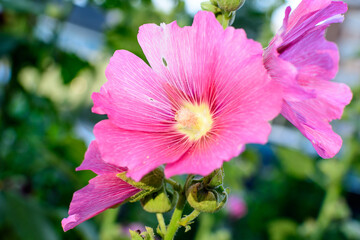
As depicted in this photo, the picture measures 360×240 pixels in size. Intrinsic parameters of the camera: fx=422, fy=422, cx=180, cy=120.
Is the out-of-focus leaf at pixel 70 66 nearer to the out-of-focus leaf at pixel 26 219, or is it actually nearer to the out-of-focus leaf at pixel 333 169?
the out-of-focus leaf at pixel 26 219

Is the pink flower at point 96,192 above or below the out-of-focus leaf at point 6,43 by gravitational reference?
above

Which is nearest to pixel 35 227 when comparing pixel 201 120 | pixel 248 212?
pixel 201 120

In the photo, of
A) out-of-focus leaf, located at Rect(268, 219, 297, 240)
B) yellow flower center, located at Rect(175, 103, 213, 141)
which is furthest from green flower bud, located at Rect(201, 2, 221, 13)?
out-of-focus leaf, located at Rect(268, 219, 297, 240)

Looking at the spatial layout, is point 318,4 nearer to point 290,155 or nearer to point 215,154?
point 215,154

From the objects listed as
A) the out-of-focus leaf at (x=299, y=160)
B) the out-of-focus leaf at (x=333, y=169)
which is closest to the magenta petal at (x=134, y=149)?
the out-of-focus leaf at (x=333, y=169)

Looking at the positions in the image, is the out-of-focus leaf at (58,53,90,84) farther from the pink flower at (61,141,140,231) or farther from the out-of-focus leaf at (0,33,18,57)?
the pink flower at (61,141,140,231)

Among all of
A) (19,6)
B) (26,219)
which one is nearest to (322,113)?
(19,6)

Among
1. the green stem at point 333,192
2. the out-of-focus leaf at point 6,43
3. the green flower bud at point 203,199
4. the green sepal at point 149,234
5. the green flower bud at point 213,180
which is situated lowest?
the green stem at point 333,192
